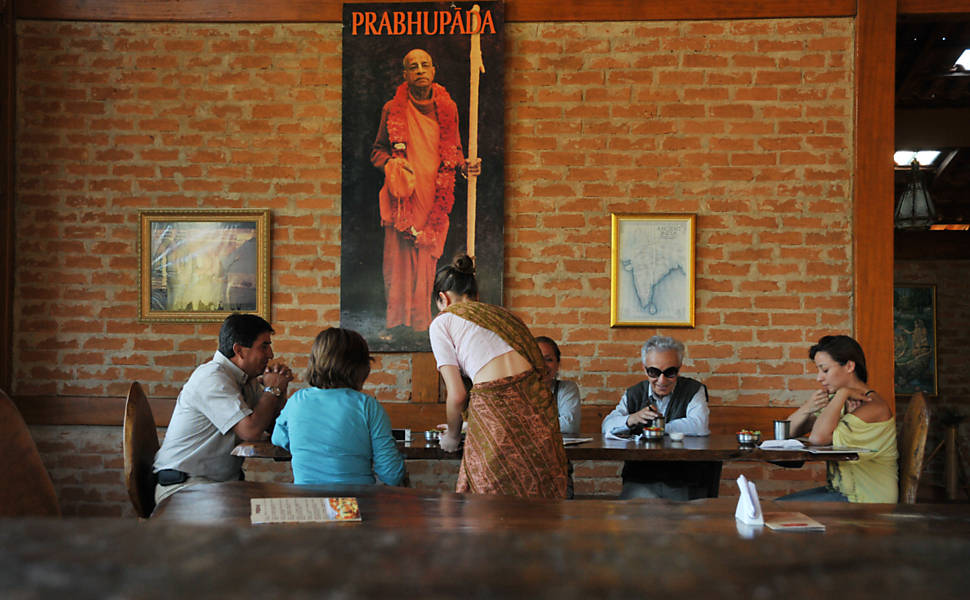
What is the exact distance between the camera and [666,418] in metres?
4.19

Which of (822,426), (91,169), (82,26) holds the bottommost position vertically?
(822,426)

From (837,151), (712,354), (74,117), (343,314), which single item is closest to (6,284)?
(74,117)

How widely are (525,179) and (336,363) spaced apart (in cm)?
246

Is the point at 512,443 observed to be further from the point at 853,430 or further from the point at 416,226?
the point at 416,226

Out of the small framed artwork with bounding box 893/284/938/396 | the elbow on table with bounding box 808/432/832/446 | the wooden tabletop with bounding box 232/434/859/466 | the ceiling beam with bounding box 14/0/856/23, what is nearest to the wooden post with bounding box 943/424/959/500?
the small framed artwork with bounding box 893/284/938/396

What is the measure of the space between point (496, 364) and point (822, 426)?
1749 mm

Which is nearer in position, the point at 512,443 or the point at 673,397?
the point at 512,443

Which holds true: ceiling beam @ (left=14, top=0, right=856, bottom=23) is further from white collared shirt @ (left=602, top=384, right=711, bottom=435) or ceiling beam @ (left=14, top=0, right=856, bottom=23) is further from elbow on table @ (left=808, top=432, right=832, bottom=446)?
elbow on table @ (left=808, top=432, right=832, bottom=446)

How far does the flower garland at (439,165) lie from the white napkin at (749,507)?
3.46m

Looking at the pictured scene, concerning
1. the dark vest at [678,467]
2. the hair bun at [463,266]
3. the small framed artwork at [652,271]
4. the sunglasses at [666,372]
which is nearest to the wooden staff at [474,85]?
the small framed artwork at [652,271]

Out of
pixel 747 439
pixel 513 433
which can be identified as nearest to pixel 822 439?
pixel 747 439

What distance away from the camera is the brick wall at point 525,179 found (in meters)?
4.89

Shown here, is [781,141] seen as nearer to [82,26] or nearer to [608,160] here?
[608,160]

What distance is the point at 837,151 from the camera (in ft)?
16.0
